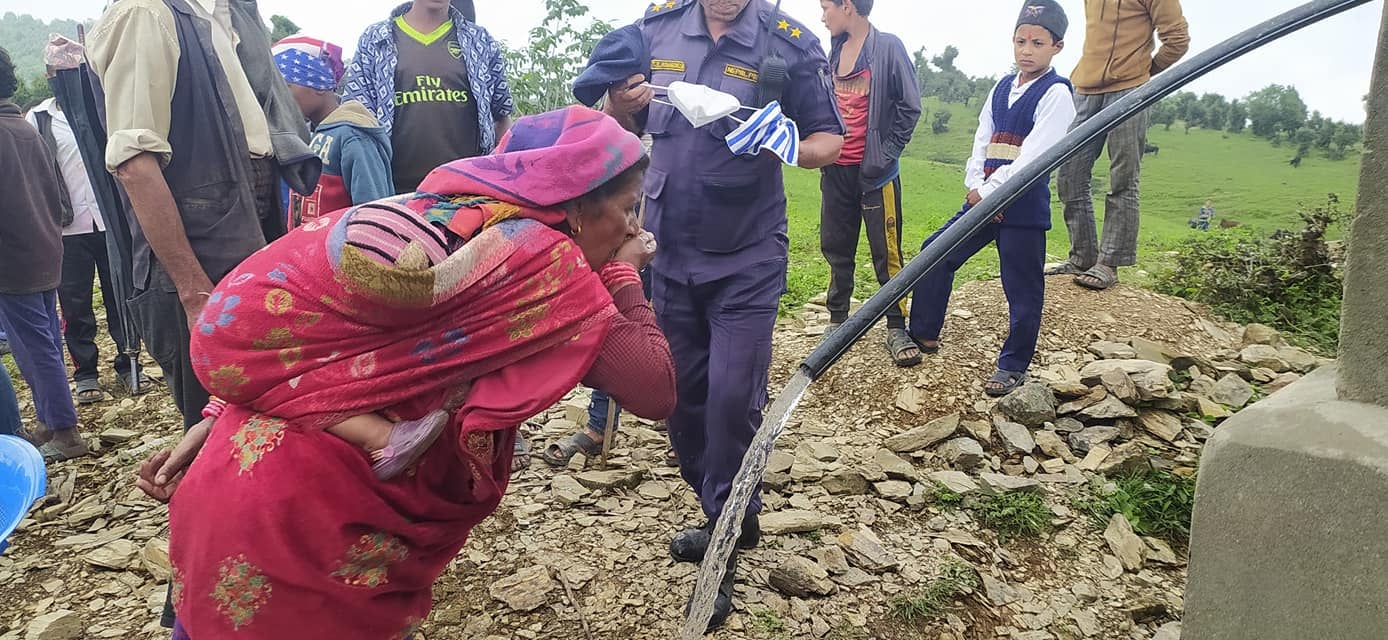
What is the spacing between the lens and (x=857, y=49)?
4.85 m

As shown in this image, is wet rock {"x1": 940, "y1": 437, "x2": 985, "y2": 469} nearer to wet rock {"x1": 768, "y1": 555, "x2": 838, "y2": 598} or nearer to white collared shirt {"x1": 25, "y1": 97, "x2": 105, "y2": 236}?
wet rock {"x1": 768, "y1": 555, "x2": 838, "y2": 598}

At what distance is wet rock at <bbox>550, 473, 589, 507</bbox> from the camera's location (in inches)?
133

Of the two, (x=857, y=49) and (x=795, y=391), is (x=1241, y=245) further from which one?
(x=795, y=391)

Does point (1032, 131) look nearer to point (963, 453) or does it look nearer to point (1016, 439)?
point (1016, 439)

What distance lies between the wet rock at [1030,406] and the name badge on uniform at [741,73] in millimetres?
2242

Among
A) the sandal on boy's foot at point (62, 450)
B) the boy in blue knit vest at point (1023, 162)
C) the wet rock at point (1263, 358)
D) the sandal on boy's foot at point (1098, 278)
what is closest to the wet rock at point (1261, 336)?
the wet rock at point (1263, 358)

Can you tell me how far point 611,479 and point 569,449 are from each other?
1.11 feet

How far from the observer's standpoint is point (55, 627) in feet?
8.33

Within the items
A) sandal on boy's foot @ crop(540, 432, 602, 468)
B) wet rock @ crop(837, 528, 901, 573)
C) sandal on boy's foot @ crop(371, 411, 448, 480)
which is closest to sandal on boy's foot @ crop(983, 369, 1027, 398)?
wet rock @ crop(837, 528, 901, 573)

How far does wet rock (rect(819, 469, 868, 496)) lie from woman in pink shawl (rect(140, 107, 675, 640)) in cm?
216

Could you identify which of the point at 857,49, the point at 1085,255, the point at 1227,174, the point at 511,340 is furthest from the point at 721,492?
the point at 1227,174

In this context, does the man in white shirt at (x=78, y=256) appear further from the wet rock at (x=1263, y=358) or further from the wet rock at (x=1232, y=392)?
the wet rock at (x=1263, y=358)

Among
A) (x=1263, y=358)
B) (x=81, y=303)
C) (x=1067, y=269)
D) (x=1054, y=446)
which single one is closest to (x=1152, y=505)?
(x=1054, y=446)

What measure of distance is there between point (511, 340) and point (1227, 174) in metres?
15.3
